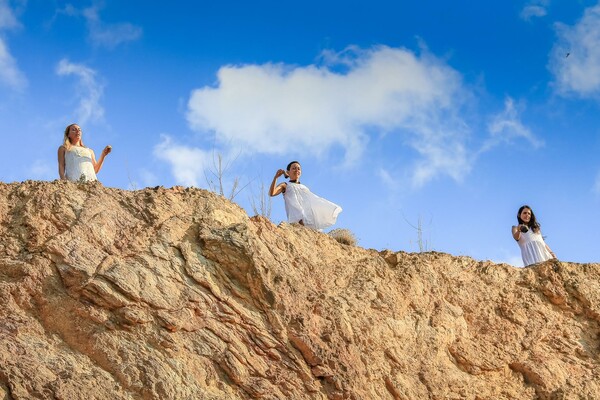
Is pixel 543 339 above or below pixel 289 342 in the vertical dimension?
above

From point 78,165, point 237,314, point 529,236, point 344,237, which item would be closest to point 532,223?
point 529,236

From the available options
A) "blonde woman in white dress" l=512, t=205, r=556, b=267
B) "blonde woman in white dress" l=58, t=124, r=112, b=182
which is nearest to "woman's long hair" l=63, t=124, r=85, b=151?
"blonde woman in white dress" l=58, t=124, r=112, b=182

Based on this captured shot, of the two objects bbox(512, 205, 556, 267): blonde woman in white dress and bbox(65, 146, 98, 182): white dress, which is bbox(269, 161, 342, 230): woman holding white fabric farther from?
bbox(512, 205, 556, 267): blonde woman in white dress

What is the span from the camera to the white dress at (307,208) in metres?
10.5

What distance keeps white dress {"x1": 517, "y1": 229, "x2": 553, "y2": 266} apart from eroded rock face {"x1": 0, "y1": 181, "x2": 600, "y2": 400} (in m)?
1.07

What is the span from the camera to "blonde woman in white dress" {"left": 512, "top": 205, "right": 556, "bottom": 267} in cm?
1123

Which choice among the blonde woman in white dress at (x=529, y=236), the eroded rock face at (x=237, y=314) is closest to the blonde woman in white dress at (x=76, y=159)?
the eroded rock face at (x=237, y=314)

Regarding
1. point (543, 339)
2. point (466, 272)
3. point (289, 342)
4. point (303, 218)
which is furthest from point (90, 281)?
point (543, 339)

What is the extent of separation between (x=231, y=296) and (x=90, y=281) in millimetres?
1441

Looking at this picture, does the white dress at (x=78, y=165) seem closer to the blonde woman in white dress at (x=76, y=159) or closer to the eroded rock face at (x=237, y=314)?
the blonde woman in white dress at (x=76, y=159)

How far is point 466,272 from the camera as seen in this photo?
1014 centimetres

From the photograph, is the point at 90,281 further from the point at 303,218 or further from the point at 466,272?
the point at 466,272

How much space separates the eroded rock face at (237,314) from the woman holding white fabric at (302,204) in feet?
3.10

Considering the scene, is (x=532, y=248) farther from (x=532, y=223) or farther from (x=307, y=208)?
(x=307, y=208)
